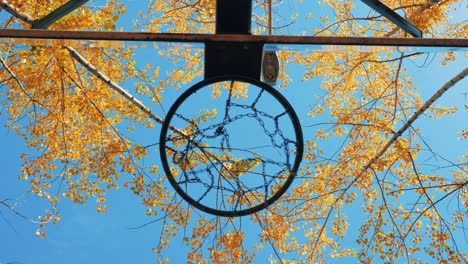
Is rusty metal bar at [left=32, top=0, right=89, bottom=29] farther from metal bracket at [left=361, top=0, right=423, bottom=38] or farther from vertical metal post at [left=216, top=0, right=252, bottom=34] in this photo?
metal bracket at [left=361, top=0, right=423, bottom=38]

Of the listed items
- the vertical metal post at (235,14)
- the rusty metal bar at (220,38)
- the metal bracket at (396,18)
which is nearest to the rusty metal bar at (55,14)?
the rusty metal bar at (220,38)

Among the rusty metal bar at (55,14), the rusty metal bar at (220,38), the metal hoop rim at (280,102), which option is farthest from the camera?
the rusty metal bar at (55,14)

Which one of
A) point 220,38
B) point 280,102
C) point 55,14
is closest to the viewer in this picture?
point 220,38

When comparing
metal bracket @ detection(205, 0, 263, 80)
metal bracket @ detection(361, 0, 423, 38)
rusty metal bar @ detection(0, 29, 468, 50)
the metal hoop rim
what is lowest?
the metal hoop rim

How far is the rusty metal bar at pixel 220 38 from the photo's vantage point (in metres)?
2.36

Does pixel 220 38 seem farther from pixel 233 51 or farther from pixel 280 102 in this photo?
pixel 280 102

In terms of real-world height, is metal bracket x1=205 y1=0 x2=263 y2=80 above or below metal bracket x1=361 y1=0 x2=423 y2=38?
below

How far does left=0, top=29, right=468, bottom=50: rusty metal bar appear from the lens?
2359 millimetres

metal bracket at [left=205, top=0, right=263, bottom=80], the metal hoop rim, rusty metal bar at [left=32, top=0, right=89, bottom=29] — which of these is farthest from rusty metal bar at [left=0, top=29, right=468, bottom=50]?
rusty metal bar at [left=32, top=0, right=89, bottom=29]

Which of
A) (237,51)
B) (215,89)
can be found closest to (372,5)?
(237,51)

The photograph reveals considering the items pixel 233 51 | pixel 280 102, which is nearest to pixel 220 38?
pixel 233 51

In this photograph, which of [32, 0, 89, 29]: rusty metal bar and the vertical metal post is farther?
[32, 0, 89, 29]: rusty metal bar

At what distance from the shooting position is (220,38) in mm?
2434

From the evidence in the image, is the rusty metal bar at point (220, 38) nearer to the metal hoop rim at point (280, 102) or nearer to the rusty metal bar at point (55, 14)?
the metal hoop rim at point (280, 102)
